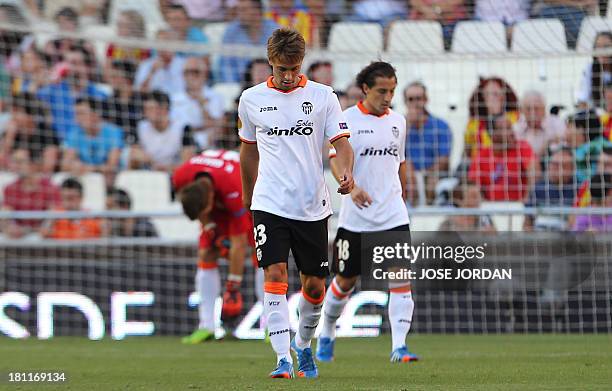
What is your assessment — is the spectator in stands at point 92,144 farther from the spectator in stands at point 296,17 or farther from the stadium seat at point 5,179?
the spectator in stands at point 296,17

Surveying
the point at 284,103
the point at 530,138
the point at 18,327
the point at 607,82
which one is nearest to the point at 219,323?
the point at 18,327

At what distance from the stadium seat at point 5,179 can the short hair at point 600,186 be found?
7.21m

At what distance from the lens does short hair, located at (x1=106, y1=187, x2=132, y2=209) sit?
14945mm

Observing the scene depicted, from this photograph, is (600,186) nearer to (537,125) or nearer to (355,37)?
(537,125)

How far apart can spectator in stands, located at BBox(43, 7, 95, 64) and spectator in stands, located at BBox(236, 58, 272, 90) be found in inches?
93.2

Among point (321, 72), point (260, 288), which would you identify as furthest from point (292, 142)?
point (321, 72)

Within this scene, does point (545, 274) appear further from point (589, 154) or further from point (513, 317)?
point (589, 154)

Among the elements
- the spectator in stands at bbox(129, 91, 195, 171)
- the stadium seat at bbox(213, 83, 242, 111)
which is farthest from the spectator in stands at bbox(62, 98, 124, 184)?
the stadium seat at bbox(213, 83, 242, 111)

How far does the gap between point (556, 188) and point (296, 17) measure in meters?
4.09

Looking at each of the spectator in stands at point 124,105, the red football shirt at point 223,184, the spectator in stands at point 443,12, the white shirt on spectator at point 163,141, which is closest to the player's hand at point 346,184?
the red football shirt at point 223,184

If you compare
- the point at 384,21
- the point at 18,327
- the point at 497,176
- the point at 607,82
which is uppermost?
the point at 384,21

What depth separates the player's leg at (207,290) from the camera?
1231cm

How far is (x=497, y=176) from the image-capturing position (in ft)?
44.9

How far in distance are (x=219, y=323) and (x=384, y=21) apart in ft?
14.4
